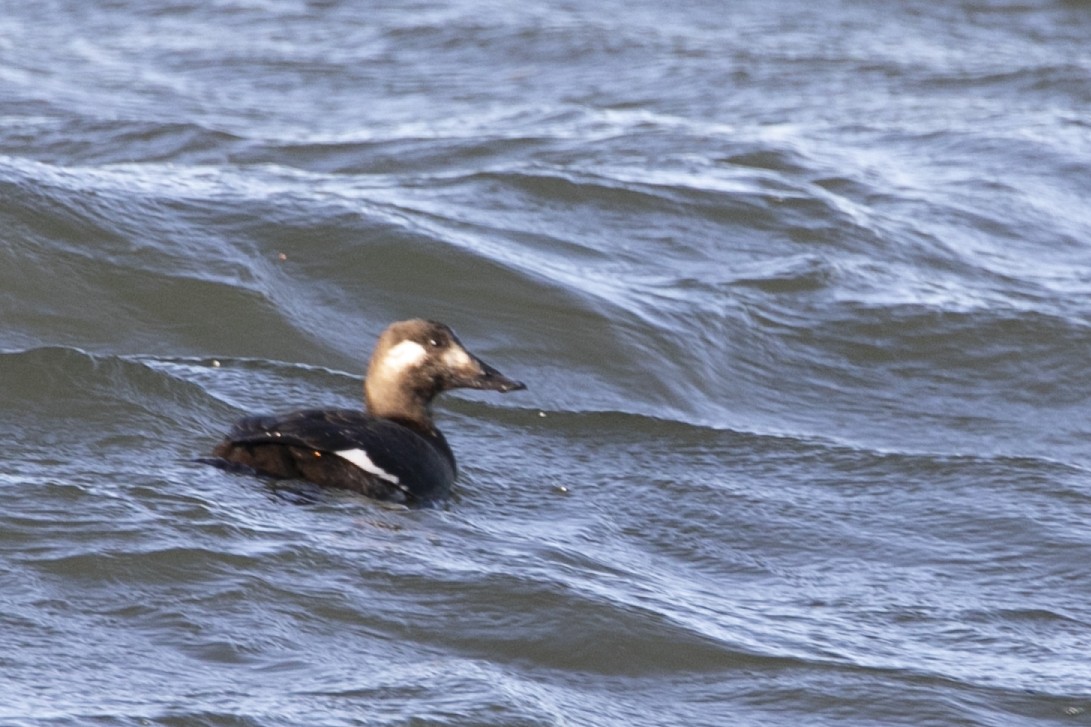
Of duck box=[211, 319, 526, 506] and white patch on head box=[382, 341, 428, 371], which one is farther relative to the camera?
white patch on head box=[382, 341, 428, 371]

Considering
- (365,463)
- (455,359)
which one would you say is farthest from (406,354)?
(365,463)

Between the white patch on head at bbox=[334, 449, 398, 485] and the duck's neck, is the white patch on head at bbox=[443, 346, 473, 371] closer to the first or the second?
the duck's neck

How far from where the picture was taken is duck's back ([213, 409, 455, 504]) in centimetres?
651

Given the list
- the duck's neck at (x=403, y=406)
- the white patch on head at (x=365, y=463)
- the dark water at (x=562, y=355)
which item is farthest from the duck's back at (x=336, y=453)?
the duck's neck at (x=403, y=406)

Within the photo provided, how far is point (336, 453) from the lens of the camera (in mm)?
6574

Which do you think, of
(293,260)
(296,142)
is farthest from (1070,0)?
(293,260)

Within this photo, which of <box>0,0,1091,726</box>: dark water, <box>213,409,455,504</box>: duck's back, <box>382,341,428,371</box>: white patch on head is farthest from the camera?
<box>382,341,428,371</box>: white patch on head

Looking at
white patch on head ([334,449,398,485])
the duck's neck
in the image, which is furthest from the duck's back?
the duck's neck

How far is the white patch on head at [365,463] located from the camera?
6.59 meters

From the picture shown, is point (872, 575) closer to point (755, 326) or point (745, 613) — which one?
point (745, 613)

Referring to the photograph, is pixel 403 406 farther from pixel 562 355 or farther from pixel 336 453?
pixel 562 355

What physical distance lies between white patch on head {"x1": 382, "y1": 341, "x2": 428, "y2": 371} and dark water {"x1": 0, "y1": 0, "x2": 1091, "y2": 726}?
1.59ft

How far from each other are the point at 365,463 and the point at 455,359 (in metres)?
0.84

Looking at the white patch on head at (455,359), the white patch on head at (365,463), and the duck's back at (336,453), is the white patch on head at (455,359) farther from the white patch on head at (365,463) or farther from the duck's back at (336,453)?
the white patch on head at (365,463)
